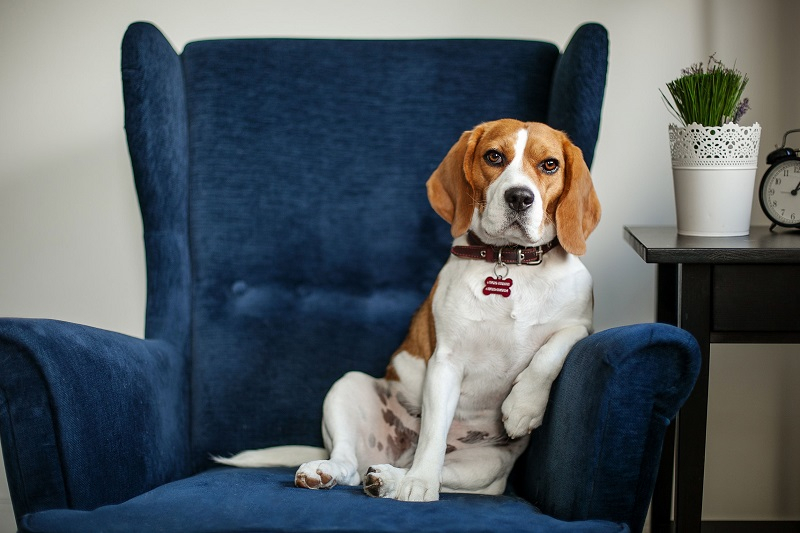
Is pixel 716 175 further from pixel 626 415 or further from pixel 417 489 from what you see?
pixel 417 489

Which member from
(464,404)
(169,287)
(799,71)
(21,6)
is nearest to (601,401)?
(464,404)

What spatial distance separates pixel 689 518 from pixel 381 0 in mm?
1515

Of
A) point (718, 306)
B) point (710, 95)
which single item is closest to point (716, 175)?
point (710, 95)

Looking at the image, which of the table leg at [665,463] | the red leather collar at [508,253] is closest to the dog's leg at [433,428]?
the red leather collar at [508,253]

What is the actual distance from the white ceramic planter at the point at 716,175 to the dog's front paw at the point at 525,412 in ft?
1.73

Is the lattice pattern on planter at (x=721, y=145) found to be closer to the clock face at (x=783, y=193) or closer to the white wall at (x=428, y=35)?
the clock face at (x=783, y=193)

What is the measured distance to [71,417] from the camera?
1320 mm

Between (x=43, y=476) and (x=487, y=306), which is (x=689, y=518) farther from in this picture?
(x=43, y=476)

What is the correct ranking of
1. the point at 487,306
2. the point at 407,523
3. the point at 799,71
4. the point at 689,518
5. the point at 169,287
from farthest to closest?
the point at 799,71 < the point at 169,287 < the point at 487,306 < the point at 689,518 < the point at 407,523

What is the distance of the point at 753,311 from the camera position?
1.51 metres

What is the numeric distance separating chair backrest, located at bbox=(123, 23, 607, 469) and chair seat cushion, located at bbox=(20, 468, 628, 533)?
55cm

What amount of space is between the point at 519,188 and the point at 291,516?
2.27ft

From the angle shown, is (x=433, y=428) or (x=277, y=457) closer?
(x=433, y=428)

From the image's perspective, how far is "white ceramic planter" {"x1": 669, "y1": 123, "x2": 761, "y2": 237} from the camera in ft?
5.57
